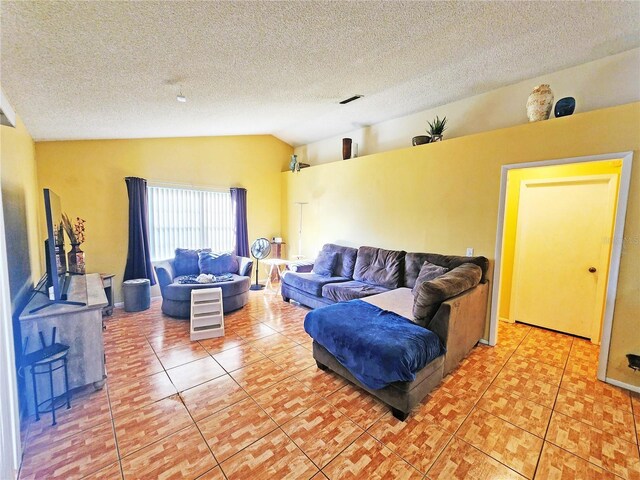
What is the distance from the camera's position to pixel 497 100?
3229 mm

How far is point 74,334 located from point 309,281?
2663 mm

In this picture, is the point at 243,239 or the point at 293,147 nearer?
the point at 243,239

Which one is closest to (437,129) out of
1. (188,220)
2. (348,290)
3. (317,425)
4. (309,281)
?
(348,290)

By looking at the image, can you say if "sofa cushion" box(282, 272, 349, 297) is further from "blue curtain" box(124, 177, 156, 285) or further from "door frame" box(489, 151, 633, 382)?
"door frame" box(489, 151, 633, 382)

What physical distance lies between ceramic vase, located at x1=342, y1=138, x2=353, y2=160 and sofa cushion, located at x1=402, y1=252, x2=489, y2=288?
216 centimetres

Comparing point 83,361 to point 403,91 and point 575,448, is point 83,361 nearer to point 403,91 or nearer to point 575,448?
point 575,448

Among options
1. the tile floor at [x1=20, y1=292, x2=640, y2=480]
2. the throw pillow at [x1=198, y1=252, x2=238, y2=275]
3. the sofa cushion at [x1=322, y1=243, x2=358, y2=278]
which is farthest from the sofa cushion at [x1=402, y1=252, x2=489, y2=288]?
the throw pillow at [x1=198, y1=252, x2=238, y2=275]

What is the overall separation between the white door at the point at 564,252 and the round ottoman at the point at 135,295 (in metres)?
5.48

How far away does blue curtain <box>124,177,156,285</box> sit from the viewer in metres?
4.21

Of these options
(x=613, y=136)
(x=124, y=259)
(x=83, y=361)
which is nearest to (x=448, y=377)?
(x=613, y=136)

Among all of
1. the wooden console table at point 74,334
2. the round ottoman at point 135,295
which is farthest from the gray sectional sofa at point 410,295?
the round ottoman at point 135,295

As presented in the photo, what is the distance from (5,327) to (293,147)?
564 centimetres

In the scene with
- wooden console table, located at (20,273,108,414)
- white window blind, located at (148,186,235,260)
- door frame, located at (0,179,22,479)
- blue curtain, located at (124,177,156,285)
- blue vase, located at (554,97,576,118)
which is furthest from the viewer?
white window blind, located at (148,186,235,260)

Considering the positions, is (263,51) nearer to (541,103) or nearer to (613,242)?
(541,103)
